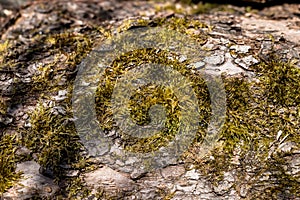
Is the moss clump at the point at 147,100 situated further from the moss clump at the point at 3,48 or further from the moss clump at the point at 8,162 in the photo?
the moss clump at the point at 3,48

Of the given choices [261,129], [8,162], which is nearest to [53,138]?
[8,162]

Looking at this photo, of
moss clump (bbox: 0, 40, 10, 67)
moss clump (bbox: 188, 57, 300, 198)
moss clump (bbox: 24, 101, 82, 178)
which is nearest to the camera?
moss clump (bbox: 188, 57, 300, 198)

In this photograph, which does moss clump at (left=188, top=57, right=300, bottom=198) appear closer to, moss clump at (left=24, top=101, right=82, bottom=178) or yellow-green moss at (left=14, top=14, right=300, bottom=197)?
yellow-green moss at (left=14, top=14, right=300, bottom=197)

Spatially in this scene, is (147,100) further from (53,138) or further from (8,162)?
(8,162)

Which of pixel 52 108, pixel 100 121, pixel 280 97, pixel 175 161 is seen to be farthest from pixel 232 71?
pixel 52 108

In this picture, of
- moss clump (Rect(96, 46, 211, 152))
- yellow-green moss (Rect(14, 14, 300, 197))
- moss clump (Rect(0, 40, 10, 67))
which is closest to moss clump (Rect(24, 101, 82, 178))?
yellow-green moss (Rect(14, 14, 300, 197))

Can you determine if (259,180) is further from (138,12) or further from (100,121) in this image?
(138,12)
